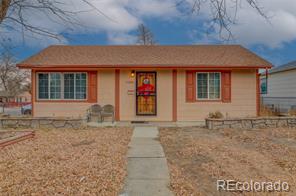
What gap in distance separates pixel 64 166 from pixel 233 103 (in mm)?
9059

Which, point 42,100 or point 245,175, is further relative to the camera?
point 42,100

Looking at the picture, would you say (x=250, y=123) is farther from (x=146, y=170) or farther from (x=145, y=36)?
(x=145, y=36)

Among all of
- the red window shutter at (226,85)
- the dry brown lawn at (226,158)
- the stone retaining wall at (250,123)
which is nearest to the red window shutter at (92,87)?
the dry brown lawn at (226,158)

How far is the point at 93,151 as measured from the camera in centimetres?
609

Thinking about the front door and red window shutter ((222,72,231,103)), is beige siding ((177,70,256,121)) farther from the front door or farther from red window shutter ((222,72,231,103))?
the front door

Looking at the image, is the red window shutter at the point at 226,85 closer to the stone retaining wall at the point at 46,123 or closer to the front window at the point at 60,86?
the front window at the point at 60,86

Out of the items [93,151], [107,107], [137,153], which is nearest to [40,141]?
[93,151]

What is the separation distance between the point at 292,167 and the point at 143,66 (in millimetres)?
7770

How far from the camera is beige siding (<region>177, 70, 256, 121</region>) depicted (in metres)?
11.9

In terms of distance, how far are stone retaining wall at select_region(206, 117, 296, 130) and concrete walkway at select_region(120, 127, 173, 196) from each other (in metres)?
3.41

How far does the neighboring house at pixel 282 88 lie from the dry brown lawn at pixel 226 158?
6.97 m

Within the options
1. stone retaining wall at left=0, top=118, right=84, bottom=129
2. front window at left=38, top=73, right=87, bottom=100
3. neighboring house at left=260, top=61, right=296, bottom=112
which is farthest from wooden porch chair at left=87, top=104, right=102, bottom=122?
neighboring house at left=260, top=61, right=296, bottom=112

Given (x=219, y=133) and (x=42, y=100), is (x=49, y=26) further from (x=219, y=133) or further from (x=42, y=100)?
(x=42, y=100)

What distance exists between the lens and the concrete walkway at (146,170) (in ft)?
12.3
